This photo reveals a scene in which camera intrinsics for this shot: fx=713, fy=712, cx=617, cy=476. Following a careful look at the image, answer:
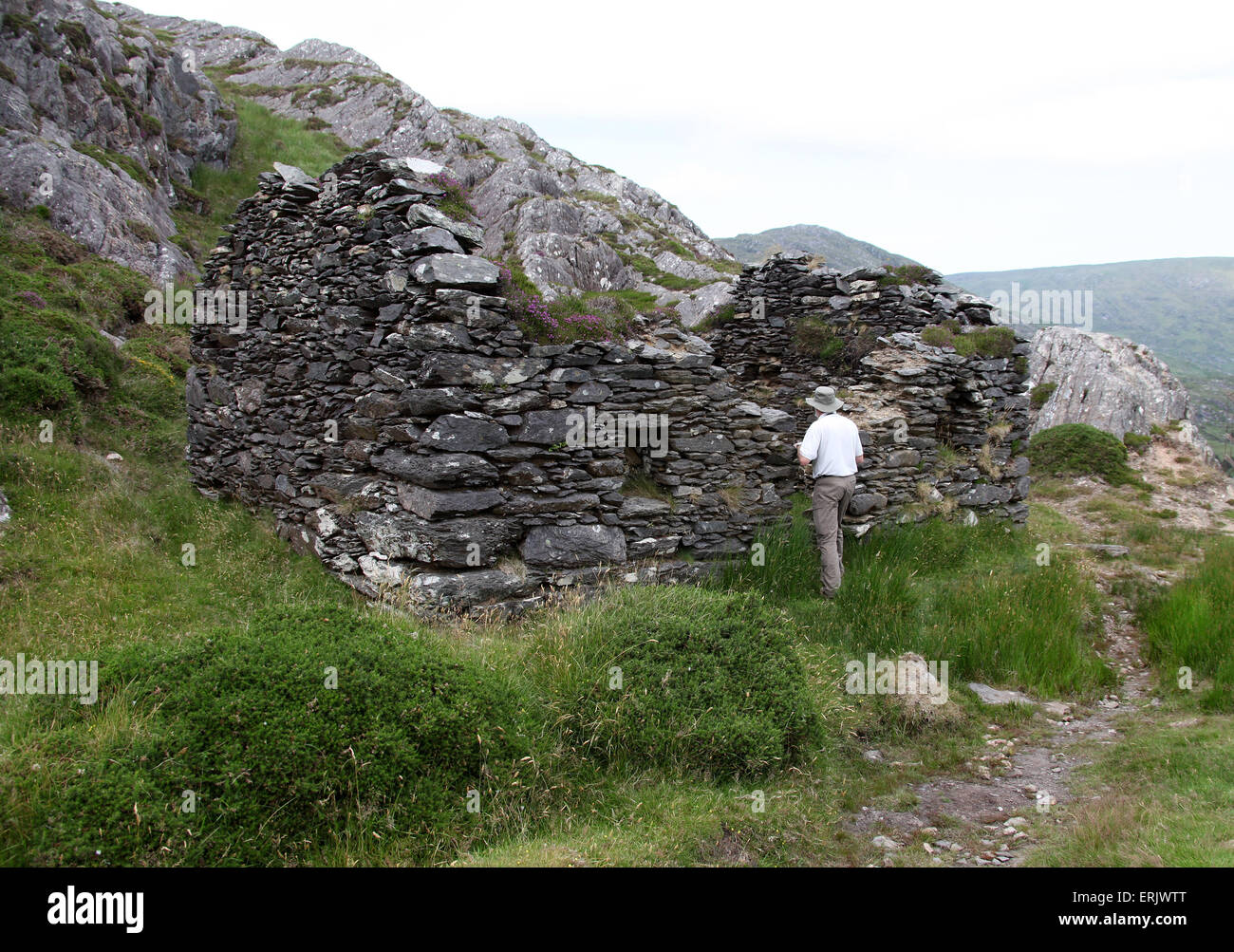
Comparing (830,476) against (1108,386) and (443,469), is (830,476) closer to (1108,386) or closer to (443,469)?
(443,469)

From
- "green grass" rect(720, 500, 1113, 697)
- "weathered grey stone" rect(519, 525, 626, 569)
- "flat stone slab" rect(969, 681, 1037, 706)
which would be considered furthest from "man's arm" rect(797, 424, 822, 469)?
"flat stone slab" rect(969, 681, 1037, 706)

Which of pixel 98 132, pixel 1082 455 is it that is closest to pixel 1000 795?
pixel 1082 455

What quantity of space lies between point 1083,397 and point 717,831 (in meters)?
26.3

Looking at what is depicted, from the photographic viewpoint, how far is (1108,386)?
2464 centimetres

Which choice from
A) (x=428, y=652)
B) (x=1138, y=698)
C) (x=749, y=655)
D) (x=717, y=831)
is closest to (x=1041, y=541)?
(x=1138, y=698)

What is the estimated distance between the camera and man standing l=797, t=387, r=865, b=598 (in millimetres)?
10016

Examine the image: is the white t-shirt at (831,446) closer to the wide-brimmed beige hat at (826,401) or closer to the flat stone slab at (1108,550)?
the wide-brimmed beige hat at (826,401)

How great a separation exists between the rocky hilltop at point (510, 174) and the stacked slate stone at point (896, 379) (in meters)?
11.9

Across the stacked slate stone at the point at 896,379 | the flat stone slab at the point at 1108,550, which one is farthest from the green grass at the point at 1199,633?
the stacked slate stone at the point at 896,379

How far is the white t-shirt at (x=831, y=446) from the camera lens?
10023 millimetres

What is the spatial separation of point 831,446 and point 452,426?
526 cm

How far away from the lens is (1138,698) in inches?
320

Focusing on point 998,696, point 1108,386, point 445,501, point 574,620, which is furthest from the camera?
point 1108,386
